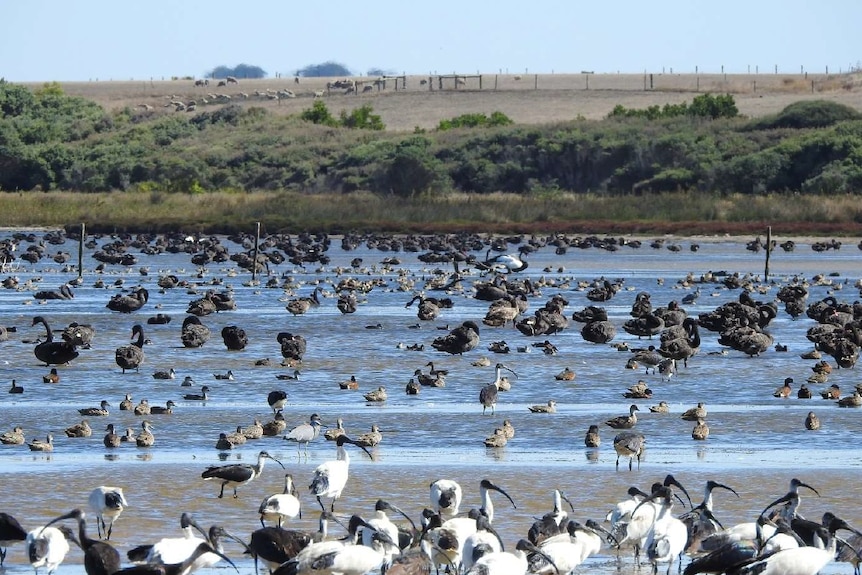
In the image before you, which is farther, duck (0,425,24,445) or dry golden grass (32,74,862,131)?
dry golden grass (32,74,862,131)

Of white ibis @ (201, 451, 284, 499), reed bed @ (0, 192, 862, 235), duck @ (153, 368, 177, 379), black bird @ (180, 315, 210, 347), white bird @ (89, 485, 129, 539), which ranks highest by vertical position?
white bird @ (89, 485, 129, 539)

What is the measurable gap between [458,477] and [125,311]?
21234mm

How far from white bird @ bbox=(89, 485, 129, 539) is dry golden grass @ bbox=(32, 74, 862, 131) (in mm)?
106128

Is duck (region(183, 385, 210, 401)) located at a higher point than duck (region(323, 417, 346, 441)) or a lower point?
lower

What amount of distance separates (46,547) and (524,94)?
137504mm

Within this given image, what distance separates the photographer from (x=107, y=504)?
1370 centimetres

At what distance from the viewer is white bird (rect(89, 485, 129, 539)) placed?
44.8ft

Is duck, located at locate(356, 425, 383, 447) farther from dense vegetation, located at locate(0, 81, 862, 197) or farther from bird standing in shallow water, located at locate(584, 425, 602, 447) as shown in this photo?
dense vegetation, located at locate(0, 81, 862, 197)

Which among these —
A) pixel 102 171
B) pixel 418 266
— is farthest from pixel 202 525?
pixel 102 171

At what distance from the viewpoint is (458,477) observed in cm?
1702

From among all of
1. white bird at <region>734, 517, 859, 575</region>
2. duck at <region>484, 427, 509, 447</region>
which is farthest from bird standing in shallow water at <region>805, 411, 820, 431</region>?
white bird at <region>734, 517, 859, 575</region>

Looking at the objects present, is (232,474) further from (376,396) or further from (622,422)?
(376,396)

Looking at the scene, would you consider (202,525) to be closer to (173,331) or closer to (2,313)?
(173,331)

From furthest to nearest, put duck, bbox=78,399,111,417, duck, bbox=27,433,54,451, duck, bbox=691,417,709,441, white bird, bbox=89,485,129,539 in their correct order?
1. duck, bbox=78,399,111,417
2. duck, bbox=691,417,709,441
3. duck, bbox=27,433,54,451
4. white bird, bbox=89,485,129,539
